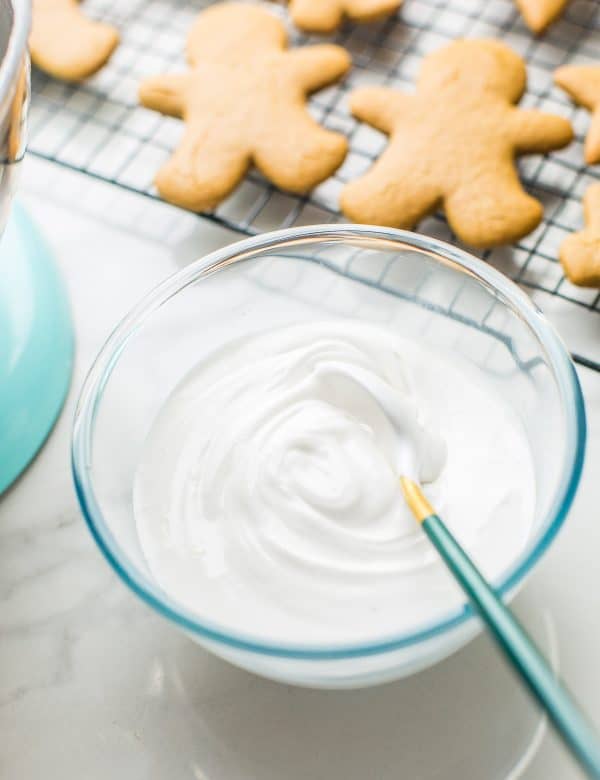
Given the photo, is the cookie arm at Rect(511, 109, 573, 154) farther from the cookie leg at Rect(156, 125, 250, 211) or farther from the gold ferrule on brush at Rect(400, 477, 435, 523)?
the gold ferrule on brush at Rect(400, 477, 435, 523)

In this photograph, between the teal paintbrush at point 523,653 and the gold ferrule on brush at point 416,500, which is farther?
the gold ferrule on brush at point 416,500

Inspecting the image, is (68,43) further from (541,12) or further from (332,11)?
(541,12)

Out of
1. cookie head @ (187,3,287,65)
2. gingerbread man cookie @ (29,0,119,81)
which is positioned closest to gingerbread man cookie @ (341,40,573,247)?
cookie head @ (187,3,287,65)

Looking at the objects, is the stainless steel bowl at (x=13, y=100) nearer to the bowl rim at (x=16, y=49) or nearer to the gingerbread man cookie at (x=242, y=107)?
the bowl rim at (x=16, y=49)

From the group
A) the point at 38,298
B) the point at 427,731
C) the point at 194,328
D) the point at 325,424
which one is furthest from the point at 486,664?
the point at 38,298

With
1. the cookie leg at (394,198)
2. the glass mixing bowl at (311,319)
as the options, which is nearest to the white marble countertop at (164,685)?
the glass mixing bowl at (311,319)

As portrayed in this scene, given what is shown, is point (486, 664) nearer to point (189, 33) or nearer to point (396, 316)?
point (396, 316)
